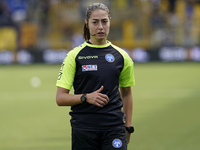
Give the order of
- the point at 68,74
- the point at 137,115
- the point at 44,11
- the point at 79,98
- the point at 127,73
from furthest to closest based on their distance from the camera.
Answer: the point at 44,11, the point at 137,115, the point at 127,73, the point at 68,74, the point at 79,98

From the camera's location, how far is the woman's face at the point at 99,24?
344 centimetres

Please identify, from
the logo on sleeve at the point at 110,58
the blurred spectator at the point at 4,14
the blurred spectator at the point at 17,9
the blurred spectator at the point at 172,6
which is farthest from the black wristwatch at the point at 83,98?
the blurred spectator at the point at 172,6

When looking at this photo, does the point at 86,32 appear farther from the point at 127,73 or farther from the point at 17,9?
the point at 17,9

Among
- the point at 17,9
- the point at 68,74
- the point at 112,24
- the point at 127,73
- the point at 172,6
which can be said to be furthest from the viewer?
the point at 17,9

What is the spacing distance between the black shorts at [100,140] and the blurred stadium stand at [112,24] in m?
21.2

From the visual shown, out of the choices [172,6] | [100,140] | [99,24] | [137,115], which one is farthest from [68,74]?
[172,6]

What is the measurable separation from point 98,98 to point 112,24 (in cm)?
2360

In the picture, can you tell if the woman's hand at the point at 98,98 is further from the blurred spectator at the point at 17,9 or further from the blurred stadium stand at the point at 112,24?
the blurred spectator at the point at 17,9

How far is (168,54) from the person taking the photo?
24.0m

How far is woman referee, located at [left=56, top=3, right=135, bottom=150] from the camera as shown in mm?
3365

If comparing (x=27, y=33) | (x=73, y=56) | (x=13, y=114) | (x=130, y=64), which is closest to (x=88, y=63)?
(x=73, y=56)

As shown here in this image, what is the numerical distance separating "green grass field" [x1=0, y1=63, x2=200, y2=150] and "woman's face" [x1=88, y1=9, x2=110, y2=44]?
144 inches

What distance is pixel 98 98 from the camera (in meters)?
3.16

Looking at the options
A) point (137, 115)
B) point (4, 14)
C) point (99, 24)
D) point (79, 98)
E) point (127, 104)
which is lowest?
point (137, 115)
